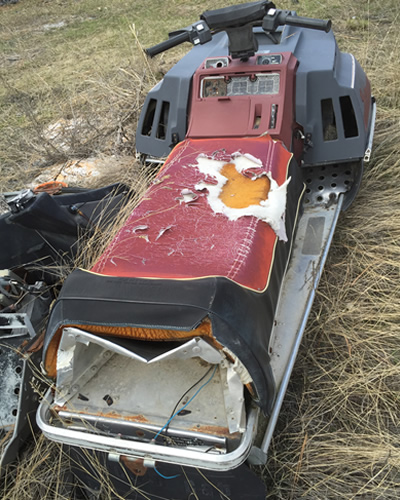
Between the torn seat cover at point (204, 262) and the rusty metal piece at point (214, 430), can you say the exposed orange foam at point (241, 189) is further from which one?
the rusty metal piece at point (214, 430)

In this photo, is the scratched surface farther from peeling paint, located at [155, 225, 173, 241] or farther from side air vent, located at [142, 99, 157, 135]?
side air vent, located at [142, 99, 157, 135]

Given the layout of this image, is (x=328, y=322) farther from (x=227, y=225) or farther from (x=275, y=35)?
(x=275, y=35)

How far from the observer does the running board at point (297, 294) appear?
6.13 ft

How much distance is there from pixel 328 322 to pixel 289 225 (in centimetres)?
61

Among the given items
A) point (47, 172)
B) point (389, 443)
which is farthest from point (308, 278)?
point (47, 172)

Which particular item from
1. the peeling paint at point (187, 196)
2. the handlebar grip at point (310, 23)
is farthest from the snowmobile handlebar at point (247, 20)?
the peeling paint at point (187, 196)

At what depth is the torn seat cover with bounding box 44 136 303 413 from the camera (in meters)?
1.51

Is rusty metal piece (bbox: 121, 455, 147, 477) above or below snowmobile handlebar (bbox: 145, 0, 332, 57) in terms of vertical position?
below

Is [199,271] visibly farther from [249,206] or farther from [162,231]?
[249,206]

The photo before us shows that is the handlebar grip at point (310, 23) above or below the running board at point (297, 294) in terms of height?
above

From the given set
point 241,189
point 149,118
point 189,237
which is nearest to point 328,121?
point 241,189

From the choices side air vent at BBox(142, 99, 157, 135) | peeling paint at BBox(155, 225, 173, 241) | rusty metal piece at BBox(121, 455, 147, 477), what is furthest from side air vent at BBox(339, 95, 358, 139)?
rusty metal piece at BBox(121, 455, 147, 477)

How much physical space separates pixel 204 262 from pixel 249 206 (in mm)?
434

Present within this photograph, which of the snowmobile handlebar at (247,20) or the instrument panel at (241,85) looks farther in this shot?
the instrument panel at (241,85)
